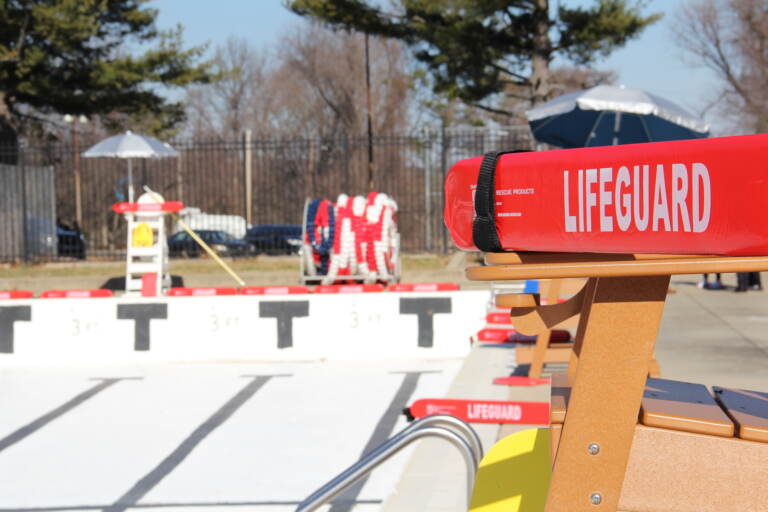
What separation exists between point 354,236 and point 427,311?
4386 millimetres

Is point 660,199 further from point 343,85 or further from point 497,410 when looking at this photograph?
point 343,85

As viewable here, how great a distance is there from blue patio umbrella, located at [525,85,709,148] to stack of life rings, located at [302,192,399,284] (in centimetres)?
272

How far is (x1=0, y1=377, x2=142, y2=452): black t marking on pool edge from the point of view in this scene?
6758mm

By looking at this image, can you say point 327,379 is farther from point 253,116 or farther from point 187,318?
point 253,116

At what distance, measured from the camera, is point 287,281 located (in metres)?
18.6

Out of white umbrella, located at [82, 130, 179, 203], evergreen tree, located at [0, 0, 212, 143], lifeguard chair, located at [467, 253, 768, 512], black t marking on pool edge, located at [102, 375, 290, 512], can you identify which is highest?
evergreen tree, located at [0, 0, 212, 143]

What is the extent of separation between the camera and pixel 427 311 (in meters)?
9.98

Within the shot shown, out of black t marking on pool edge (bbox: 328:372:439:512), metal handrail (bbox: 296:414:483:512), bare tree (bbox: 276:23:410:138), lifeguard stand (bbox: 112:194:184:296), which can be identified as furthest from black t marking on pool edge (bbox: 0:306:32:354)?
bare tree (bbox: 276:23:410:138)

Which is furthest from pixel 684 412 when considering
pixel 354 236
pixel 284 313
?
pixel 354 236

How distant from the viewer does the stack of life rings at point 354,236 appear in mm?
14203

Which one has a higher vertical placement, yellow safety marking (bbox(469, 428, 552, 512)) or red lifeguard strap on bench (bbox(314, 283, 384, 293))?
yellow safety marking (bbox(469, 428, 552, 512))

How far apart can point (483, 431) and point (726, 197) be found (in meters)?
4.34

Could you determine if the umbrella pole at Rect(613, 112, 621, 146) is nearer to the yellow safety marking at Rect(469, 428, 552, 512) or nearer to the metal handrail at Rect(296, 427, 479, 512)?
the metal handrail at Rect(296, 427, 479, 512)

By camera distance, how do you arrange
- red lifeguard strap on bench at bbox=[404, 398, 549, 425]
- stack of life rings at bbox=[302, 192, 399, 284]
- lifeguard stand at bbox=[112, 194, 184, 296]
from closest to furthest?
red lifeguard strap on bench at bbox=[404, 398, 549, 425] → stack of life rings at bbox=[302, 192, 399, 284] → lifeguard stand at bbox=[112, 194, 184, 296]
